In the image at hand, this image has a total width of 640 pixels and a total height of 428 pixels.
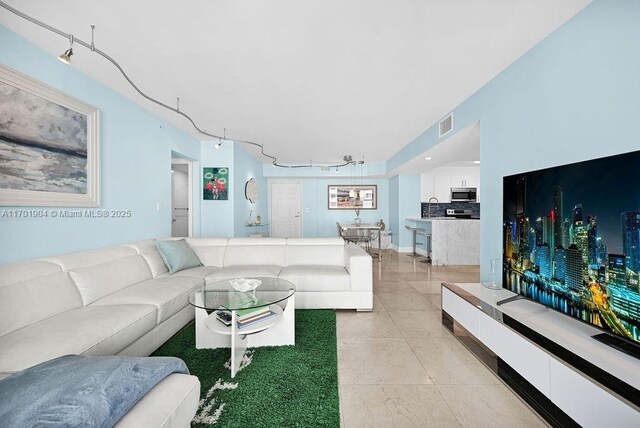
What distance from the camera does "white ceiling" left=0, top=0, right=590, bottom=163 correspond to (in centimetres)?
170

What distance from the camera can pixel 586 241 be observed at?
136 centimetres

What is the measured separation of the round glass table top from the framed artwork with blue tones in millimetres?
1492

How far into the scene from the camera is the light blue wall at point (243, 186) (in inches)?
203

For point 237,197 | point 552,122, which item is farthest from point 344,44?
Result: point 237,197

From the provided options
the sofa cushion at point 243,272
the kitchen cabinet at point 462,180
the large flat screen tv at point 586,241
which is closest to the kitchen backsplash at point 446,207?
the kitchen cabinet at point 462,180

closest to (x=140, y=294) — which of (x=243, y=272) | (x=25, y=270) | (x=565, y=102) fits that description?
(x=25, y=270)

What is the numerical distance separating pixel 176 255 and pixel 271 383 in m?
1.89

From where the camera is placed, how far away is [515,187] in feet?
6.35

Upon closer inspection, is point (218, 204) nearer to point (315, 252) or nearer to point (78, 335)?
point (315, 252)

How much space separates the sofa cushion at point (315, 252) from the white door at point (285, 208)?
178 inches

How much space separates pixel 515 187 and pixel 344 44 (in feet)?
5.62

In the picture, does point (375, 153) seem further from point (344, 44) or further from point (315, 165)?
point (344, 44)

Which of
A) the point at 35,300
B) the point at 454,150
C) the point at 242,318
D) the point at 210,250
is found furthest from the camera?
the point at 454,150

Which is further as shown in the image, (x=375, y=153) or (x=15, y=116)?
(x=375, y=153)
